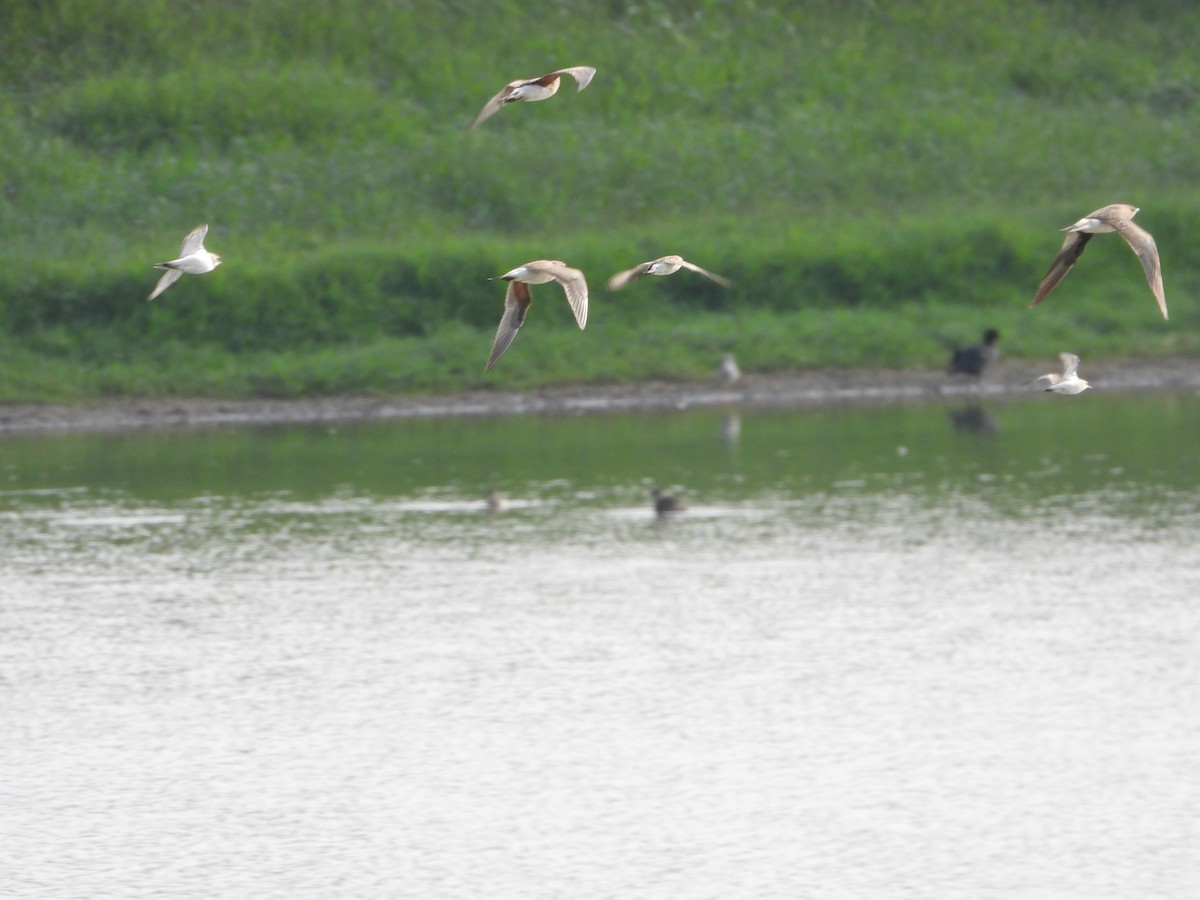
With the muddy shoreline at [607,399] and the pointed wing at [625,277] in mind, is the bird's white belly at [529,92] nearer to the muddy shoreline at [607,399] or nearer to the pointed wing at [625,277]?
the pointed wing at [625,277]

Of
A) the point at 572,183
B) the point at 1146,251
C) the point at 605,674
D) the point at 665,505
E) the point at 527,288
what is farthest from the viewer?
the point at 572,183

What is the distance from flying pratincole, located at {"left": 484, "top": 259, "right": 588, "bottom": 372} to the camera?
1216 centimetres

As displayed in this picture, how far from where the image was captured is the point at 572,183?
4900 cm

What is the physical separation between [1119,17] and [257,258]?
31.0 m

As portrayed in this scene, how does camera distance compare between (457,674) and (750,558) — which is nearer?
(457,674)

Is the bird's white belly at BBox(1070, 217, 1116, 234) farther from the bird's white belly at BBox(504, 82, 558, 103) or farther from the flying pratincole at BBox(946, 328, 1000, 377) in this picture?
the flying pratincole at BBox(946, 328, 1000, 377)

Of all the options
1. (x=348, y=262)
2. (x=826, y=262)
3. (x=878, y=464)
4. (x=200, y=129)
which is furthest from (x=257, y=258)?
(x=878, y=464)

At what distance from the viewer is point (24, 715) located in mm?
19734

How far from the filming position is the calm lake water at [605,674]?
15859mm

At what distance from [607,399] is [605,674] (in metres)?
21.3

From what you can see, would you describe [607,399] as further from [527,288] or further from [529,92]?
[527,288]

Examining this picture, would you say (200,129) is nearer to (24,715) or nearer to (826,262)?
(826,262)

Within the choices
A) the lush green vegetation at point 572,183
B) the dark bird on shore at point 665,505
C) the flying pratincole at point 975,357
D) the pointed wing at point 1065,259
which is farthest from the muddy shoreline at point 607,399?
the pointed wing at point 1065,259

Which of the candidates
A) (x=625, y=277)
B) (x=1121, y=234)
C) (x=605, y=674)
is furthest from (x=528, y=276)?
(x=605, y=674)
